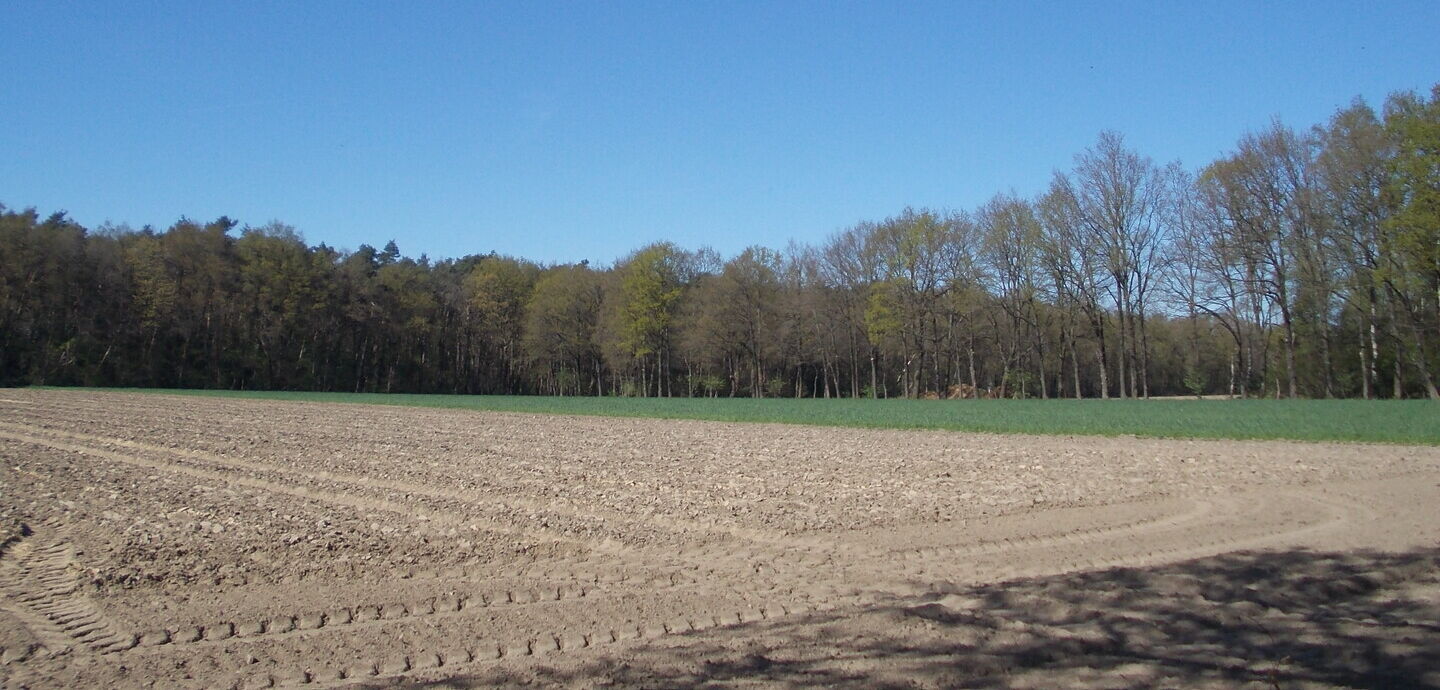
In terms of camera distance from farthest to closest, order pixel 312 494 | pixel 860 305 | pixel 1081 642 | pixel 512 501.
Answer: pixel 860 305 → pixel 312 494 → pixel 512 501 → pixel 1081 642

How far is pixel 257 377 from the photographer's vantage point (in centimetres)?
8669

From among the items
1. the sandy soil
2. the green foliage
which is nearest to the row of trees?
the green foliage

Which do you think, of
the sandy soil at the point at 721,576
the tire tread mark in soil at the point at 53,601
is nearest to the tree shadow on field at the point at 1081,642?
the sandy soil at the point at 721,576

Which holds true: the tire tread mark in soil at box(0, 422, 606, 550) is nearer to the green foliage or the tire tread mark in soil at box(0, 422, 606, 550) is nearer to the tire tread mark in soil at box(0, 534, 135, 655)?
the tire tread mark in soil at box(0, 534, 135, 655)

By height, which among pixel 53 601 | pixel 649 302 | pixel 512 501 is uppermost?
pixel 649 302

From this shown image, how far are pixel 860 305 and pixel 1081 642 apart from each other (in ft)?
224

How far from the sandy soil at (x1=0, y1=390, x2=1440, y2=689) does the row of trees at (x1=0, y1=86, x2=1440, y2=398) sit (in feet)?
134

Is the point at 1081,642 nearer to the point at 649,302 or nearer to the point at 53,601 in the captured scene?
the point at 53,601

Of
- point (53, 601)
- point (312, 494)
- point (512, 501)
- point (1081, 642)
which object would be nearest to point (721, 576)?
point (1081, 642)

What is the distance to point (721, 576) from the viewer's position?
7.93 metres

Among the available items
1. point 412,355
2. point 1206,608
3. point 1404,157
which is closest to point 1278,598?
point 1206,608

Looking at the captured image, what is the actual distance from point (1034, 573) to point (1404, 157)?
1963 inches

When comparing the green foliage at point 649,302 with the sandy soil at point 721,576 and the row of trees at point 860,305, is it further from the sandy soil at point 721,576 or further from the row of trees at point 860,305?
the sandy soil at point 721,576

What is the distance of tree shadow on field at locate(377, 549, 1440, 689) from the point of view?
16.8 feet
